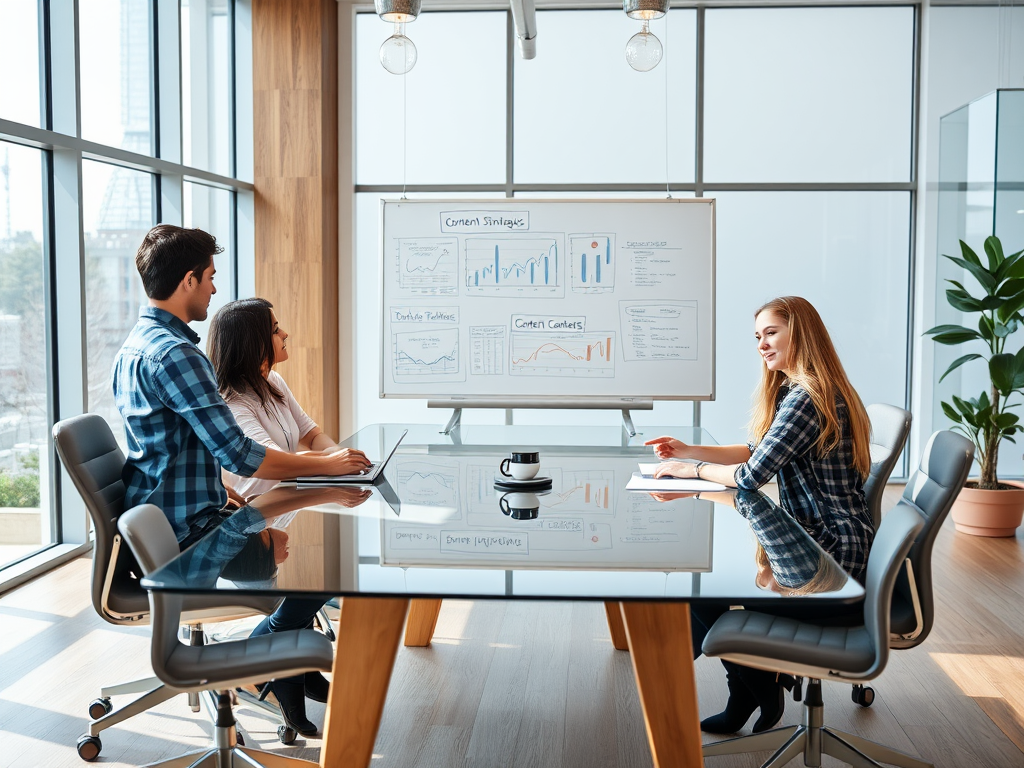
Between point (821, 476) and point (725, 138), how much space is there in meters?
4.05

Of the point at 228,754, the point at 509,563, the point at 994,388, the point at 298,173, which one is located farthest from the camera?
the point at 298,173

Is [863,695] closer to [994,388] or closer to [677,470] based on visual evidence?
[677,470]

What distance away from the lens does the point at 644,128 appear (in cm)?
594

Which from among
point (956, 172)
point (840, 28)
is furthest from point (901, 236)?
point (840, 28)

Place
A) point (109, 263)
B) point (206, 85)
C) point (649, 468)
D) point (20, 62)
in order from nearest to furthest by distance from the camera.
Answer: point (649, 468) < point (20, 62) < point (109, 263) < point (206, 85)

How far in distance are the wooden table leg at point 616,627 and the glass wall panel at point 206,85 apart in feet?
12.0

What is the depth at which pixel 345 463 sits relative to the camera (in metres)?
2.59


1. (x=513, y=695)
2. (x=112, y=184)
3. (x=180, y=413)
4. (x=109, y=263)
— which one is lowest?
(x=513, y=695)

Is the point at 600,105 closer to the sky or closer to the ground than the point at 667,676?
closer to the sky

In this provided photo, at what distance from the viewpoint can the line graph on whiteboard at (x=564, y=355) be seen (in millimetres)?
4773

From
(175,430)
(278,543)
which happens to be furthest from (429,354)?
(278,543)

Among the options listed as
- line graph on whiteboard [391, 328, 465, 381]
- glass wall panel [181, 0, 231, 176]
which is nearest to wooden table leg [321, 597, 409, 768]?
line graph on whiteboard [391, 328, 465, 381]

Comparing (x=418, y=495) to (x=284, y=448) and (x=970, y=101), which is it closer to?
(x=284, y=448)

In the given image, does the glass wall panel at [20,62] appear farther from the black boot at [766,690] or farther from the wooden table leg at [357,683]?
the black boot at [766,690]
